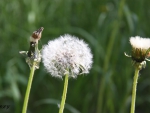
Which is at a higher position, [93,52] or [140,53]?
[93,52]

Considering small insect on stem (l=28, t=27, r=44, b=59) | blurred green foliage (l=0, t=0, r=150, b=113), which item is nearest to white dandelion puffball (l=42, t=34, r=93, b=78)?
small insect on stem (l=28, t=27, r=44, b=59)

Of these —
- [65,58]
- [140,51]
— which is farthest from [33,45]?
[140,51]

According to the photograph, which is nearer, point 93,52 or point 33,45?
point 33,45

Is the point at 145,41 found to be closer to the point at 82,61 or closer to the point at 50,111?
the point at 82,61

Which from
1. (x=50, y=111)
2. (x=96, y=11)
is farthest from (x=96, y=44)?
(x=96, y=11)

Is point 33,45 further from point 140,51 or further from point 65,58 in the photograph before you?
point 140,51

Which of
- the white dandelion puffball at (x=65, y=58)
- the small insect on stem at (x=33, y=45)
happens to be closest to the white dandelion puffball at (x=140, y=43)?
the white dandelion puffball at (x=65, y=58)

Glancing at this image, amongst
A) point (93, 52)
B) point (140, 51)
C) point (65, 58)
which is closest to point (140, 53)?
point (140, 51)
